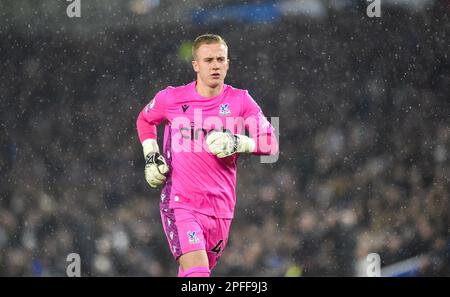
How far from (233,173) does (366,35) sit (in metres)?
2.15

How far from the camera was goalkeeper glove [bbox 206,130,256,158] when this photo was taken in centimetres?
415

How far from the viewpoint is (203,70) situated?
4422 millimetres

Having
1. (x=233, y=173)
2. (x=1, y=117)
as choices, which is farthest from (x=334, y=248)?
(x=1, y=117)

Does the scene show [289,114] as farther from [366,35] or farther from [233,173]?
[233,173]

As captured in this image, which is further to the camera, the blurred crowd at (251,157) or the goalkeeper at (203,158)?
the blurred crowd at (251,157)

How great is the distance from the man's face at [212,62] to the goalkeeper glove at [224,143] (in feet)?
1.12

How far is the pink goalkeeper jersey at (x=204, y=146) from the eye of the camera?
436 centimetres
